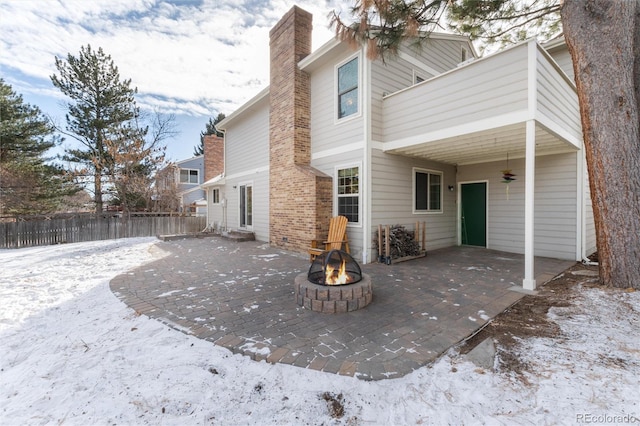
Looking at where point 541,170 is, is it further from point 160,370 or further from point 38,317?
point 38,317

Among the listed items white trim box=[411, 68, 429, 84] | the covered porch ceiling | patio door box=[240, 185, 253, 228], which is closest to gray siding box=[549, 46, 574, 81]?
the covered porch ceiling

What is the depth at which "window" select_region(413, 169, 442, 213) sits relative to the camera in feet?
25.4

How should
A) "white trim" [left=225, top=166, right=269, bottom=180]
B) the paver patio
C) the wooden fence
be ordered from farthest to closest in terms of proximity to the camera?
"white trim" [left=225, top=166, right=269, bottom=180]
the wooden fence
the paver patio

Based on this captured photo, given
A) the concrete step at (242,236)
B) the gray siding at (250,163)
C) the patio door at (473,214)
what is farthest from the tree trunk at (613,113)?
the concrete step at (242,236)

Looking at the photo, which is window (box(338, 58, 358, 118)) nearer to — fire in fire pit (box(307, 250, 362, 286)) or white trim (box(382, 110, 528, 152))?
white trim (box(382, 110, 528, 152))

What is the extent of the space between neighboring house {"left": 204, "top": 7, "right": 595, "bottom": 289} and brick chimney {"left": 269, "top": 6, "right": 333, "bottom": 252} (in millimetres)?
32

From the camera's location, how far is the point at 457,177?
8883mm

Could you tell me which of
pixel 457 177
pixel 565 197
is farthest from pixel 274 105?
pixel 565 197

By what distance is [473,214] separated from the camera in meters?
8.61

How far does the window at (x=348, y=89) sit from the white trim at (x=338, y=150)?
2.62ft

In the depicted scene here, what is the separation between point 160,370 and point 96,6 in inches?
341

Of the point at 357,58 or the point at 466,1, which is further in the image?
the point at 357,58

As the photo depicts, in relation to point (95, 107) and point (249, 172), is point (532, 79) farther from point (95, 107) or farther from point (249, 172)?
point (95, 107)

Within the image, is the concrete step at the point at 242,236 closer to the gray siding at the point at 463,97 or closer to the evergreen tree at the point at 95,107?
the gray siding at the point at 463,97
